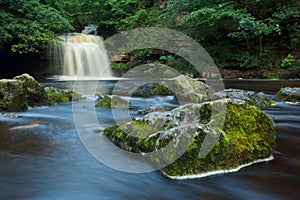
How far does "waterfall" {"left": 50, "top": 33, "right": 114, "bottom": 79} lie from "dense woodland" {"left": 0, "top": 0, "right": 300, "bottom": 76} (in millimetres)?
1020

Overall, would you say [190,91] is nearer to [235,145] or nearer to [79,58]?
[235,145]

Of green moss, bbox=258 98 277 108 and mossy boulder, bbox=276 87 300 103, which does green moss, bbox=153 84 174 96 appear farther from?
mossy boulder, bbox=276 87 300 103

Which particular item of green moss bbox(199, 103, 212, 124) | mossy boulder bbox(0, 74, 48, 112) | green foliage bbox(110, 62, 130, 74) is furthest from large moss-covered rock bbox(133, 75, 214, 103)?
green foliage bbox(110, 62, 130, 74)

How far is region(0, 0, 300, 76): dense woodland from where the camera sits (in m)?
12.9

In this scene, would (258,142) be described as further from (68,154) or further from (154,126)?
(68,154)

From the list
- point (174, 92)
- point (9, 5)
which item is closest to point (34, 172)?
point (174, 92)

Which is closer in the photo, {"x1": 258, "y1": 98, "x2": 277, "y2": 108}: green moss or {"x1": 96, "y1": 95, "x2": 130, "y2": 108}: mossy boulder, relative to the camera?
{"x1": 96, "y1": 95, "x2": 130, "y2": 108}: mossy boulder

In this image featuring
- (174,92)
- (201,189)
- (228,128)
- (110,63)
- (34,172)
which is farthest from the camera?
(110,63)

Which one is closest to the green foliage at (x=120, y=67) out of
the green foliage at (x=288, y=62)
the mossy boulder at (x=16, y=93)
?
the green foliage at (x=288, y=62)

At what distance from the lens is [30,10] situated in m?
13.2

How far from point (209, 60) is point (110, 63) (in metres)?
7.49

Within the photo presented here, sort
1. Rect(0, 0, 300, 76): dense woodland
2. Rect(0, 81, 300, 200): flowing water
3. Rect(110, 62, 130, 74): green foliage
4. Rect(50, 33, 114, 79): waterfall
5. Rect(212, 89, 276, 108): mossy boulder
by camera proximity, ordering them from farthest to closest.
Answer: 1. Rect(110, 62, 130, 74): green foliage
2. Rect(50, 33, 114, 79): waterfall
3. Rect(0, 0, 300, 76): dense woodland
4. Rect(212, 89, 276, 108): mossy boulder
5. Rect(0, 81, 300, 200): flowing water

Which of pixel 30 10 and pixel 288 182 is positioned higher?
pixel 30 10

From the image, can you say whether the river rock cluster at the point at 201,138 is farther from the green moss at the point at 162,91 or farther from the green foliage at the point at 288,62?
the green foliage at the point at 288,62
